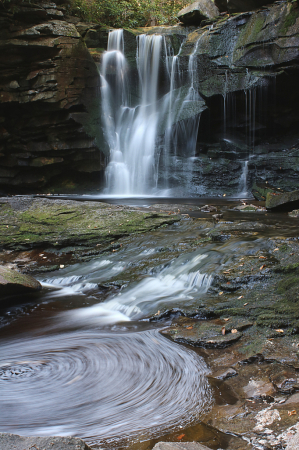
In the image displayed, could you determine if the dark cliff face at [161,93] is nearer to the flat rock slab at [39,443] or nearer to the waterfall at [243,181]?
the waterfall at [243,181]

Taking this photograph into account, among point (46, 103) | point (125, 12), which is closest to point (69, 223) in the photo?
point (46, 103)

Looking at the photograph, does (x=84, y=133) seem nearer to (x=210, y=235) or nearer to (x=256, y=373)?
(x=210, y=235)

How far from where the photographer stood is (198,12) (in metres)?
16.2

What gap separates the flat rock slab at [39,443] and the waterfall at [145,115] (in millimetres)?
13796

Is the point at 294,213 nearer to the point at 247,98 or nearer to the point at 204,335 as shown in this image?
the point at 204,335

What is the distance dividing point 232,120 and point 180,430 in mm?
15144

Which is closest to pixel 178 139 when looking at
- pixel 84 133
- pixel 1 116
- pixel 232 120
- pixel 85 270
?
pixel 232 120

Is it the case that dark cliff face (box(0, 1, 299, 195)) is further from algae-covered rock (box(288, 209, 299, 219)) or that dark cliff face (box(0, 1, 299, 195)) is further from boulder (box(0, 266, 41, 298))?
boulder (box(0, 266, 41, 298))

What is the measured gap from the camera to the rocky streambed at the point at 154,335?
90.7 inches

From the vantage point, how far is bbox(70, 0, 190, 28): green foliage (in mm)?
17219

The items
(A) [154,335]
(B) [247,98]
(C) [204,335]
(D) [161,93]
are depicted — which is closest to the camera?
(C) [204,335]

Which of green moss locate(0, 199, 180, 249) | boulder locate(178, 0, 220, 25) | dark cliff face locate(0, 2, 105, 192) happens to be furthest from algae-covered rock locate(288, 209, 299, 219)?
boulder locate(178, 0, 220, 25)

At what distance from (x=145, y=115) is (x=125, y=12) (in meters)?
7.22

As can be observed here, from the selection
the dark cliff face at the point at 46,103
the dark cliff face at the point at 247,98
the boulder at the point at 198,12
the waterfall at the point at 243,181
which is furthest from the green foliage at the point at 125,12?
the waterfall at the point at 243,181
